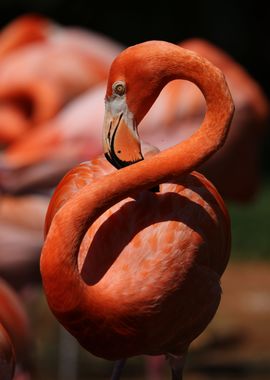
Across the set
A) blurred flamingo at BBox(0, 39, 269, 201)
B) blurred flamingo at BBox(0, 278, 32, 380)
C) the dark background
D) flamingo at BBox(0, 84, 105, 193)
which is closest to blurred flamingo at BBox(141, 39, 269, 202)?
blurred flamingo at BBox(0, 39, 269, 201)

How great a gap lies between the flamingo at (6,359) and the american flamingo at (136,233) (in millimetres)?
206

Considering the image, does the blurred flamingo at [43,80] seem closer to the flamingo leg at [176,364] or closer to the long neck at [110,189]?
the flamingo leg at [176,364]

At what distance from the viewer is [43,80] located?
573cm

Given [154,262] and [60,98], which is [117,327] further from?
[60,98]

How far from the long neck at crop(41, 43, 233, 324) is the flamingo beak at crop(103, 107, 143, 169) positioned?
0.04 m

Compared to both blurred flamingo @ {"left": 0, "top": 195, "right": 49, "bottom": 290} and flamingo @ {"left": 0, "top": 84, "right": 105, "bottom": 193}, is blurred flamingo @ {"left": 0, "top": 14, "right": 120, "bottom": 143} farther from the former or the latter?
blurred flamingo @ {"left": 0, "top": 195, "right": 49, "bottom": 290}

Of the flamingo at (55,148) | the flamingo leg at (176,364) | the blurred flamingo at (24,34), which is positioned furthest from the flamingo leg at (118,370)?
the blurred flamingo at (24,34)

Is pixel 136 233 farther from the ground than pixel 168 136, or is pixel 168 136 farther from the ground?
pixel 136 233

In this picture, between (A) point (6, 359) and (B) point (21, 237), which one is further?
(B) point (21, 237)

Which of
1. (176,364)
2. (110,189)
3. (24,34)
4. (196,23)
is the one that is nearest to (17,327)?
(176,364)

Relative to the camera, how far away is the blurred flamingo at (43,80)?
18.8 feet

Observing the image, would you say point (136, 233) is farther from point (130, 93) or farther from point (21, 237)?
point (21, 237)

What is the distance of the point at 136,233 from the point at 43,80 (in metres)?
3.28

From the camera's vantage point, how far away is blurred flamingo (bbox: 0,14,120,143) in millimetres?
5727
